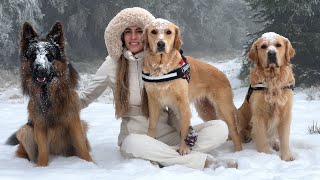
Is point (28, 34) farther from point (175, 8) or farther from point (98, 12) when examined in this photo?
point (175, 8)

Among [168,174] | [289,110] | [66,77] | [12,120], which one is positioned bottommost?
[12,120]

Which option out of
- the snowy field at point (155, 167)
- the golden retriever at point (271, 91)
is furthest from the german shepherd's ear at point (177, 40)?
the snowy field at point (155, 167)

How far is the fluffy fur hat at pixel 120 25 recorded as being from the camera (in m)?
3.48

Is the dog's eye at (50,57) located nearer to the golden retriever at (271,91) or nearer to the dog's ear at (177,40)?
the dog's ear at (177,40)

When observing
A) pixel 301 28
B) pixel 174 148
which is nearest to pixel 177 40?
pixel 174 148

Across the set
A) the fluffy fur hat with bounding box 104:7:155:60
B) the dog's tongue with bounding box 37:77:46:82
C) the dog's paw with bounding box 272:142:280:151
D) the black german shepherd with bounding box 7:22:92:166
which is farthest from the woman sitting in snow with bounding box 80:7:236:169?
the dog's paw with bounding box 272:142:280:151

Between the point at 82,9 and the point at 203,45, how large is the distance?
10.2 metres

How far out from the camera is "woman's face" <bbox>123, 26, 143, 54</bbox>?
3.52 meters

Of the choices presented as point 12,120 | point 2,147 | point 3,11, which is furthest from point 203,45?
point 2,147

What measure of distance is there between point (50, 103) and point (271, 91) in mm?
2001

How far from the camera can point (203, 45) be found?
2548 centimetres

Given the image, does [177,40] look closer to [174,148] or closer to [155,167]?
[174,148]

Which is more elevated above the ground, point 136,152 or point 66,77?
point 66,77

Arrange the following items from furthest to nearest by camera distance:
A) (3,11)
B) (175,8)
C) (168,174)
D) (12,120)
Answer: (175,8) → (3,11) → (12,120) → (168,174)
